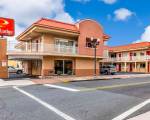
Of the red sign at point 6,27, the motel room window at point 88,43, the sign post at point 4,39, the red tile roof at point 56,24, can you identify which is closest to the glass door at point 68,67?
the motel room window at point 88,43

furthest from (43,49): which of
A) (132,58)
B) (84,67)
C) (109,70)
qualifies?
(132,58)

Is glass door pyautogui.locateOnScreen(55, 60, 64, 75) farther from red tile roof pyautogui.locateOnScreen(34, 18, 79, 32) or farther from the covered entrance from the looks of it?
red tile roof pyautogui.locateOnScreen(34, 18, 79, 32)

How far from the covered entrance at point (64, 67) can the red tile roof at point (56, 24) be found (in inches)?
182

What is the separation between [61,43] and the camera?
2723cm

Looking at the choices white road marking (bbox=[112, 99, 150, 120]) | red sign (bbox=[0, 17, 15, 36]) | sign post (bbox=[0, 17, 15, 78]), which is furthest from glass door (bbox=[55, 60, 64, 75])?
white road marking (bbox=[112, 99, 150, 120])

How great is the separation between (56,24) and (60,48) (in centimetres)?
342

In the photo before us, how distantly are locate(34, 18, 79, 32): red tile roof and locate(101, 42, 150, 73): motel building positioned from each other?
631 inches

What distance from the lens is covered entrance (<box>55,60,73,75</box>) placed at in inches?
1048

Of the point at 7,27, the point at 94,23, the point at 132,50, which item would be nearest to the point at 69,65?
the point at 94,23

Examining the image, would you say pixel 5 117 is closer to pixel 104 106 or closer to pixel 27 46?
pixel 104 106

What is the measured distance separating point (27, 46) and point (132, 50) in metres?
29.4

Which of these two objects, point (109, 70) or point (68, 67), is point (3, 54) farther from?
point (109, 70)

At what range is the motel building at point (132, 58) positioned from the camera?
4338cm

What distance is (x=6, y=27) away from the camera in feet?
86.8
